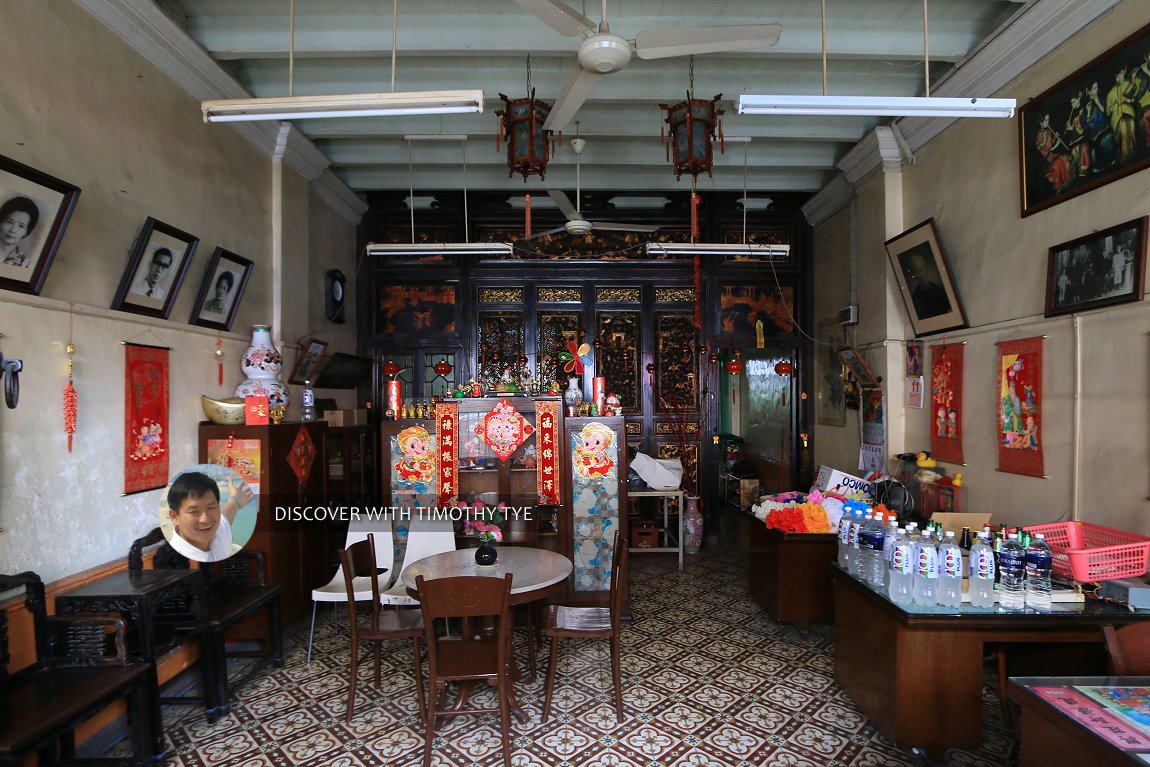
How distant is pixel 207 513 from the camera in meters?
3.82

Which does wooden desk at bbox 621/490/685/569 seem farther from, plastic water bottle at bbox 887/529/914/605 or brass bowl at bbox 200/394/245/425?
brass bowl at bbox 200/394/245/425

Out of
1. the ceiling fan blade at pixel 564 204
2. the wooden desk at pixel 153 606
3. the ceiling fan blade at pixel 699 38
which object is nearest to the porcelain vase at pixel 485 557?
the wooden desk at pixel 153 606

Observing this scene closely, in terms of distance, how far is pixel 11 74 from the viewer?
9.24 ft

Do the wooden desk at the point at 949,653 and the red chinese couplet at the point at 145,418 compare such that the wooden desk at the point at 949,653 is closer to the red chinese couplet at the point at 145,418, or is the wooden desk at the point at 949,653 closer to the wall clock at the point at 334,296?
the red chinese couplet at the point at 145,418

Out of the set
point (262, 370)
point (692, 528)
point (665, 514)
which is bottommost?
point (692, 528)

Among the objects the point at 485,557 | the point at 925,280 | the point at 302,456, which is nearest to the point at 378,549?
the point at 302,456

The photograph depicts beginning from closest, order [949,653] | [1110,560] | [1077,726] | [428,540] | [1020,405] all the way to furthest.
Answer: [1077,726], [949,653], [1110,560], [1020,405], [428,540]

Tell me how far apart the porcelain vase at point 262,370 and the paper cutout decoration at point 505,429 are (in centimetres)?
174

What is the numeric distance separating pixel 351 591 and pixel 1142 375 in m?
4.66

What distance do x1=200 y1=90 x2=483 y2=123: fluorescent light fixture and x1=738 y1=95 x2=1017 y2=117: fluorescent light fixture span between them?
1509mm

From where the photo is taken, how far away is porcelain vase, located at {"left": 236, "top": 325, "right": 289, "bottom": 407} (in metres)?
4.67

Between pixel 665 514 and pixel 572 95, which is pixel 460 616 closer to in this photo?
pixel 572 95

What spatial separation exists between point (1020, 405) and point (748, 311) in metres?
4.16

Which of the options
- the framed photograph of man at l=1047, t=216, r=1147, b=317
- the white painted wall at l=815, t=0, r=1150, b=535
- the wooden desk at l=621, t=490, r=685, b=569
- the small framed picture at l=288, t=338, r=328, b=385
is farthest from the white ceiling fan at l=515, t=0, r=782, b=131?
the wooden desk at l=621, t=490, r=685, b=569
